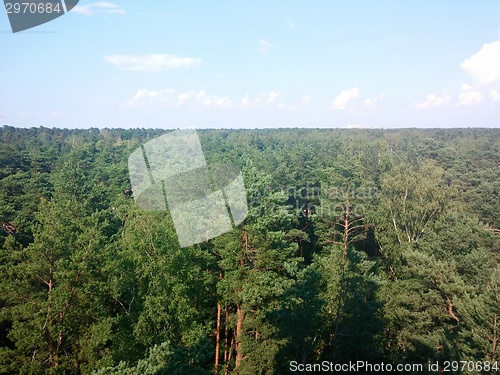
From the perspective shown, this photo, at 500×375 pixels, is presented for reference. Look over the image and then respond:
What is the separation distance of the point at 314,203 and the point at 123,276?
2249 cm

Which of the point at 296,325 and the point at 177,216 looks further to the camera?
the point at 177,216

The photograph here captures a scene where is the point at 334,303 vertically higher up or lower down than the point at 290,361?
higher up

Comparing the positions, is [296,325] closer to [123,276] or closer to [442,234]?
[123,276]

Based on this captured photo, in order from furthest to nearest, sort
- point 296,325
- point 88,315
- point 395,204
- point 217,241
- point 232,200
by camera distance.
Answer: point 395,204
point 232,200
point 217,241
point 88,315
point 296,325

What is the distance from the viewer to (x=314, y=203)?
113 ft

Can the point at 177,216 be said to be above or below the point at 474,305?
above

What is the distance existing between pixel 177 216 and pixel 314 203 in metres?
19.5

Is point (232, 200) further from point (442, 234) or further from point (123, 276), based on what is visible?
point (442, 234)

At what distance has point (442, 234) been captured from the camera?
19.5m

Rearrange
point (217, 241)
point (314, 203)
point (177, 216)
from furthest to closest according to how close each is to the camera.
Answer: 1. point (314, 203)
2. point (217, 241)
3. point (177, 216)

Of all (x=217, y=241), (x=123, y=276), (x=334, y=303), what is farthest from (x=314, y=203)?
(x=123, y=276)

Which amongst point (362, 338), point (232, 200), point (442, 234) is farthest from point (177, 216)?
point (442, 234)

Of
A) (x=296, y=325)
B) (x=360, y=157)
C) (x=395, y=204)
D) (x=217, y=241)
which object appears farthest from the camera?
(x=360, y=157)

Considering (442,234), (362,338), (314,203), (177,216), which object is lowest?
(314,203)
